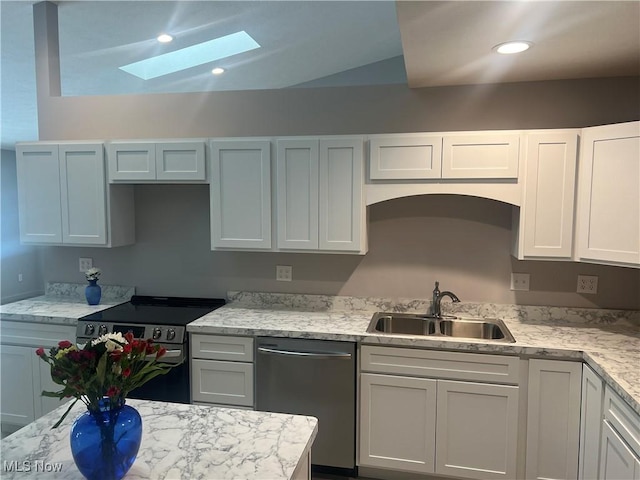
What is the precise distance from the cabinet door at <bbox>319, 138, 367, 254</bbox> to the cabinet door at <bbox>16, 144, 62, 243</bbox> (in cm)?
192

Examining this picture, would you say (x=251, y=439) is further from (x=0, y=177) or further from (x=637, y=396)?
(x=0, y=177)

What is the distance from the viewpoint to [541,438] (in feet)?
A: 7.61

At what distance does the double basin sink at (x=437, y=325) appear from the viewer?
275cm

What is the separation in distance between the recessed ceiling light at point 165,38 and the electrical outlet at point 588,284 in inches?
135

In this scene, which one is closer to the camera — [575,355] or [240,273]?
[575,355]

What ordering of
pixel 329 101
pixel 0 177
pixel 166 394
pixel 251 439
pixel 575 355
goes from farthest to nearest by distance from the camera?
pixel 0 177 < pixel 329 101 < pixel 166 394 < pixel 575 355 < pixel 251 439

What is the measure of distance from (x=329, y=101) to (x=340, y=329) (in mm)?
1554

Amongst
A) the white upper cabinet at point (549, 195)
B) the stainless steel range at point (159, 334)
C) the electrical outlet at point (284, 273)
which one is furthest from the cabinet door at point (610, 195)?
the stainless steel range at point (159, 334)

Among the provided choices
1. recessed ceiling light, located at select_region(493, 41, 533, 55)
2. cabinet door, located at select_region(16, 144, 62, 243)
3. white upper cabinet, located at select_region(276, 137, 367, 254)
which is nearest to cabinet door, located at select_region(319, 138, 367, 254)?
white upper cabinet, located at select_region(276, 137, 367, 254)

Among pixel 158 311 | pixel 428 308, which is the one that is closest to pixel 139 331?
pixel 158 311

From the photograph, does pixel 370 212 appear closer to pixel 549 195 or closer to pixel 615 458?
pixel 549 195

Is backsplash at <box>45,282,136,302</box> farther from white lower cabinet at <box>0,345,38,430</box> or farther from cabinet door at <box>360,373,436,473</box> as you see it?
cabinet door at <box>360,373,436,473</box>

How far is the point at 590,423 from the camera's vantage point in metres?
2.12

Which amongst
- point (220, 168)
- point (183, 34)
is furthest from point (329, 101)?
point (183, 34)
